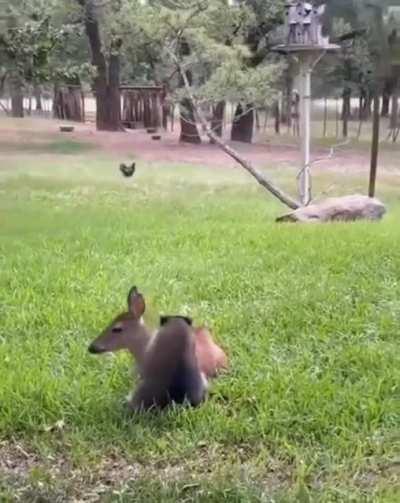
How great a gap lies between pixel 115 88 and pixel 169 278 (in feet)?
4.95

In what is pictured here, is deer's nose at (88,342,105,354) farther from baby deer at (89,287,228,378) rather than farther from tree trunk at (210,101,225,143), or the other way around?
tree trunk at (210,101,225,143)

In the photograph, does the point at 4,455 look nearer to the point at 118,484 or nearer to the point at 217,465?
the point at 118,484

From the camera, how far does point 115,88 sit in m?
3.50

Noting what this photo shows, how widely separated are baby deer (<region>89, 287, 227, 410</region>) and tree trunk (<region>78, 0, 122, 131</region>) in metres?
1.63

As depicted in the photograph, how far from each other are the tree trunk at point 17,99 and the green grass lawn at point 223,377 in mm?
371

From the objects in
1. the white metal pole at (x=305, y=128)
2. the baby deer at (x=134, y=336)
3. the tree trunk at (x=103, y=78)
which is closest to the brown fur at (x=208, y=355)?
the baby deer at (x=134, y=336)

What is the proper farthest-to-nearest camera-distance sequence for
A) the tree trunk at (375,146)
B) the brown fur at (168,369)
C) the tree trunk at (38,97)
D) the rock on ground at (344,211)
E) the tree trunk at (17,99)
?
the rock on ground at (344,211), the tree trunk at (38,97), the tree trunk at (17,99), the tree trunk at (375,146), the brown fur at (168,369)

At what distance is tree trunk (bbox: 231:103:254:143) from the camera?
3717 mm

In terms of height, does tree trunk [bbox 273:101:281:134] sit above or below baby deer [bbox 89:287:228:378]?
above

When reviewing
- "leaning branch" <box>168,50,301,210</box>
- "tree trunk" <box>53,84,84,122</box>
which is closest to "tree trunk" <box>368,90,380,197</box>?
"leaning branch" <box>168,50,301,210</box>

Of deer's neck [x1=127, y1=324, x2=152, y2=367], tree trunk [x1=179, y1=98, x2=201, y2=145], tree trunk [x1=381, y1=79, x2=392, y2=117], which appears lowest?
deer's neck [x1=127, y1=324, x2=152, y2=367]

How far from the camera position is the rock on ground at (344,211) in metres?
3.60

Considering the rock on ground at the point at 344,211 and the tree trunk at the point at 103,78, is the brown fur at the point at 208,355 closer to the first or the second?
the tree trunk at the point at 103,78

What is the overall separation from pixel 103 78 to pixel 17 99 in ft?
2.07
